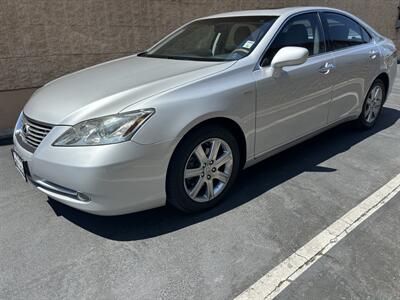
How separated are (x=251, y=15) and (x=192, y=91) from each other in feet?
4.66

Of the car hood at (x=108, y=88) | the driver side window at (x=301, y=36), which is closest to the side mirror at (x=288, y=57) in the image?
the driver side window at (x=301, y=36)

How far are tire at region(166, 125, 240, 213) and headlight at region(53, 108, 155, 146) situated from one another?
14.2 inches

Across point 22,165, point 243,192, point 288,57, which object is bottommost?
point 243,192

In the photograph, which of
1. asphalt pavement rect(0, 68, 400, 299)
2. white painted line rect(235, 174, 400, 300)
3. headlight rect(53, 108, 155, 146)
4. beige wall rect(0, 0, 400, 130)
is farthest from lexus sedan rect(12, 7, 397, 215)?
beige wall rect(0, 0, 400, 130)

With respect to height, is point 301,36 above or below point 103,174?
above

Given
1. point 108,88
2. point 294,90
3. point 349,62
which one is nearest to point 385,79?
point 349,62

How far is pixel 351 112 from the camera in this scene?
13.8ft

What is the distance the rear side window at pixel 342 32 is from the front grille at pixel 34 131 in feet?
9.26

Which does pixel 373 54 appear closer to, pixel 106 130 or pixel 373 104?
pixel 373 104

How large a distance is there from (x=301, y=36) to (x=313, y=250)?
80.9 inches

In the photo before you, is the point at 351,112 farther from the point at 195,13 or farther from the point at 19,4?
the point at 19,4

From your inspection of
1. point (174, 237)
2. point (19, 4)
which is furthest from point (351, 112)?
point (19, 4)

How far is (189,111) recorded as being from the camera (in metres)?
2.45

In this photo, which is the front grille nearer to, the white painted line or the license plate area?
the license plate area
